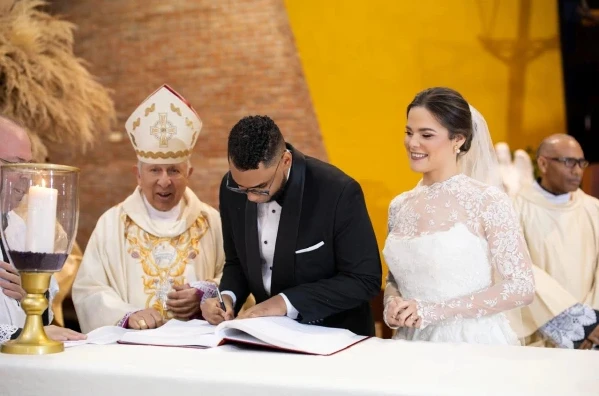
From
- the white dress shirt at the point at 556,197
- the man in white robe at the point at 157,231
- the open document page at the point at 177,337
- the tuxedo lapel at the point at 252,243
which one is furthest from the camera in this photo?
the white dress shirt at the point at 556,197

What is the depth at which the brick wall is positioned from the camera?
7.25m

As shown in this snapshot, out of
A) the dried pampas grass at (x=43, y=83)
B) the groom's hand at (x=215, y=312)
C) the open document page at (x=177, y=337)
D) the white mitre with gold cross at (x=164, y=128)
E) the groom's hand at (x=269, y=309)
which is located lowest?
the open document page at (x=177, y=337)

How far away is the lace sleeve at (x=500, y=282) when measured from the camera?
117 inches

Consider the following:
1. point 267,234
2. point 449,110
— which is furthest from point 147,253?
point 449,110

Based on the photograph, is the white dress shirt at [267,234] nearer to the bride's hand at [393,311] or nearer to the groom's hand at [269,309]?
the groom's hand at [269,309]

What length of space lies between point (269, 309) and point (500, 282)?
879 millimetres

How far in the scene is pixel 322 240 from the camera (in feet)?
10.7

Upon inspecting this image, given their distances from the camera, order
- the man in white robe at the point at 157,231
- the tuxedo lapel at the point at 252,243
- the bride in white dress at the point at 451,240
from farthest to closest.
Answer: the man in white robe at the point at 157,231 → the tuxedo lapel at the point at 252,243 → the bride in white dress at the point at 451,240

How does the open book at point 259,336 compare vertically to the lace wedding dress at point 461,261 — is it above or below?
below

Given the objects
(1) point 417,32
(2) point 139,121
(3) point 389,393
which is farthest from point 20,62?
(3) point 389,393

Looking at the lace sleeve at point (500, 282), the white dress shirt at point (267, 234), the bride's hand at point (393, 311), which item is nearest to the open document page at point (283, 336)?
the bride's hand at point (393, 311)

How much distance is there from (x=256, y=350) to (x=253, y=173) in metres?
0.72

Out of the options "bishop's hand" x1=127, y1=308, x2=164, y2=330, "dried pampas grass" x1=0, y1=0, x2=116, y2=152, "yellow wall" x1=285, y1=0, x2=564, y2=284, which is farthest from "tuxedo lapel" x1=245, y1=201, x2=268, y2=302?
"yellow wall" x1=285, y1=0, x2=564, y2=284

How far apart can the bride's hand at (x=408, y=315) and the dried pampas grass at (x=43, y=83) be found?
125 inches
